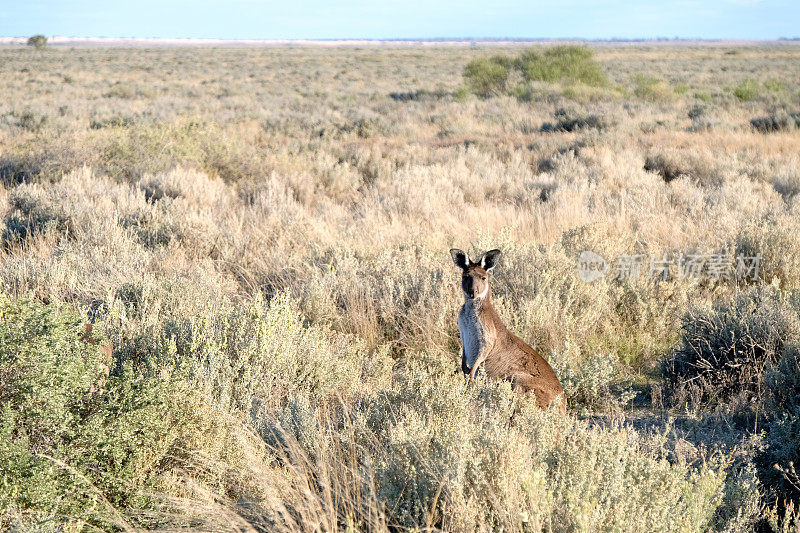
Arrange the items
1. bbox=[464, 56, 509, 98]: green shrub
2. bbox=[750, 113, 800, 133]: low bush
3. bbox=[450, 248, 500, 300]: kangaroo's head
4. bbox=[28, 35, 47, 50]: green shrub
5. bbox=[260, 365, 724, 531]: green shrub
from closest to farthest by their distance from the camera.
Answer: bbox=[260, 365, 724, 531]: green shrub < bbox=[450, 248, 500, 300]: kangaroo's head < bbox=[750, 113, 800, 133]: low bush < bbox=[464, 56, 509, 98]: green shrub < bbox=[28, 35, 47, 50]: green shrub

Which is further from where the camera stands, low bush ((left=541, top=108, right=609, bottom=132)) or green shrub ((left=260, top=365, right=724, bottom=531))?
low bush ((left=541, top=108, right=609, bottom=132))

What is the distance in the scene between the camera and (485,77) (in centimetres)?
3219

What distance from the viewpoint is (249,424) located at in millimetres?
3375

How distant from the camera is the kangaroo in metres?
4.20

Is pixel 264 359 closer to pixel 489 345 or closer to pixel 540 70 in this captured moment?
pixel 489 345

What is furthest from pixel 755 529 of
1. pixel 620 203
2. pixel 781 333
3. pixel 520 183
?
pixel 520 183

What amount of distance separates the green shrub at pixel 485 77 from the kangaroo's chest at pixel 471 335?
28.0 m

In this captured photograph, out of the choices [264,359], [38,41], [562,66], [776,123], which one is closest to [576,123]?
[776,123]

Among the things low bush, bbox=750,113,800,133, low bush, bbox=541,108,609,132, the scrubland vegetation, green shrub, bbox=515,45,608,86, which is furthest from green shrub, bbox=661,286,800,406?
green shrub, bbox=515,45,608,86

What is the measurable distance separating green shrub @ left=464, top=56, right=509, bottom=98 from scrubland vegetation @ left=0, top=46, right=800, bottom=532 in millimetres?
17879

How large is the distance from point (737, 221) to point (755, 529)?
583 centimetres

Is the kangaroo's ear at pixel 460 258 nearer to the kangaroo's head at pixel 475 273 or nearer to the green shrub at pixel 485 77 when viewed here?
the kangaroo's head at pixel 475 273

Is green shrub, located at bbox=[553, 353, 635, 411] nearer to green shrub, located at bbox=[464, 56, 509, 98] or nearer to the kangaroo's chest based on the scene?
the kangaroo's chest

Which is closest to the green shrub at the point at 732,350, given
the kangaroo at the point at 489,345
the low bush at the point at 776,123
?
the kangaroo at the point at 489,345
